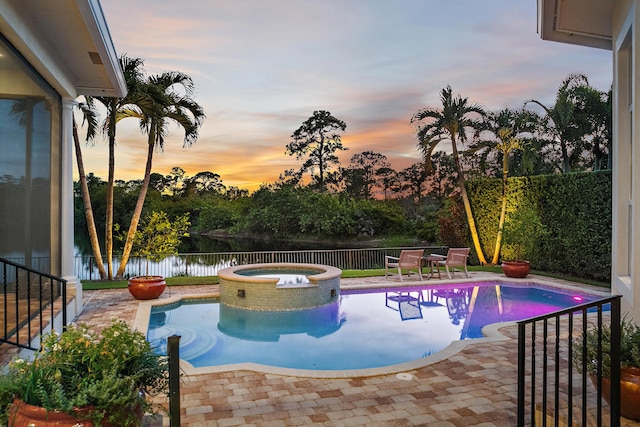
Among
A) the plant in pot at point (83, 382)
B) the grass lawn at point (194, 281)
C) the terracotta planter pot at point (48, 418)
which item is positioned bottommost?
the grass lawn at point (194, 281)

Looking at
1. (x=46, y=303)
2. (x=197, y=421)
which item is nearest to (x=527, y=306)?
(x=197, y=421)

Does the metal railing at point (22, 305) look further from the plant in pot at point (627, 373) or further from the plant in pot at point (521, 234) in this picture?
the plant in pot at point (521, 234)

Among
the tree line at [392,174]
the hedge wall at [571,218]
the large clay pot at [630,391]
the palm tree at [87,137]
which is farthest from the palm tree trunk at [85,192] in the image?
the hedge wall at [571,218]

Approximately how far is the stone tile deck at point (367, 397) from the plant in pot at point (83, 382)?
519mm

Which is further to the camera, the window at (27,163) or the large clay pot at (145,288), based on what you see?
the large clay pot at (145,288)

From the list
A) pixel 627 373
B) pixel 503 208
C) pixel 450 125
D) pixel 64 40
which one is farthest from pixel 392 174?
pixel 627 373

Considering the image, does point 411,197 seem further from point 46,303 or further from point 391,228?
point 46,303

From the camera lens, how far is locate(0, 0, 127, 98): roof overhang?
506 cm

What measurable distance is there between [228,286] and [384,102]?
1069 cm

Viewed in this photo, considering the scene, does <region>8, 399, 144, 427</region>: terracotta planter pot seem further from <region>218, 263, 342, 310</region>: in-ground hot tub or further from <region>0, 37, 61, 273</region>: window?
<region>218, 263, 342, 310</region>: in-ground hot tub

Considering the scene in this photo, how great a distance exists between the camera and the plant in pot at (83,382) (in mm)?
2188

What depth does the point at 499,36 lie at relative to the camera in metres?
12.4

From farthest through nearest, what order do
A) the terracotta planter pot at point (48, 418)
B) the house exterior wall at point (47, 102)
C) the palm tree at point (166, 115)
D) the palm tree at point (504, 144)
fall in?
the palm tree at point (504, 144)
the palm tree at point (166, 115)
the house exterior wall at point (47, 102)
the terracotta planter pot at point (48, 418)

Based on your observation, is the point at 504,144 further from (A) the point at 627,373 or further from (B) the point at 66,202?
(B) the point at 66,202
